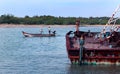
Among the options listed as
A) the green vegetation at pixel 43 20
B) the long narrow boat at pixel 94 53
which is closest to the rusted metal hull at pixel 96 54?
the long narrow boat at pixel 94 53

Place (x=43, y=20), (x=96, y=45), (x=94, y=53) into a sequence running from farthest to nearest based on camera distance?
(x=43, y=20)
(x=96, y=45)
(x=94, y=53)

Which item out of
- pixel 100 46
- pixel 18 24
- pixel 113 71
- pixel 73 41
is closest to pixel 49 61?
pixel 73 41

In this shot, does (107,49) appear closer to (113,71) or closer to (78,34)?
(113,71)

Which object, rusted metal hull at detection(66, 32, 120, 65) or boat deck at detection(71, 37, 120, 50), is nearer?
rusted metal hull at detection(66, 32, 120, 65)

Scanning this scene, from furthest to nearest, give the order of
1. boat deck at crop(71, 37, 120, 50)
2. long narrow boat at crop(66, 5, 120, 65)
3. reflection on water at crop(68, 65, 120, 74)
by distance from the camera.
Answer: boat deck at crop(71, 37, 120, 50), long narrow boat at crop(66, 5, 120, 65), reflection on water at crop(68, 65, 120, 74)

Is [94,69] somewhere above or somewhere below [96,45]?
below

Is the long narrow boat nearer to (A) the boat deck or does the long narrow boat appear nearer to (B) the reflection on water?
(A) the boat deck

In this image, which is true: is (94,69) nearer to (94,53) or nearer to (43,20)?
(94,53)

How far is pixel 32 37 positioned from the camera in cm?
7412

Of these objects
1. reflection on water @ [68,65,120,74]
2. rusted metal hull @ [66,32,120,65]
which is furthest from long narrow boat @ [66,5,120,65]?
reflection on water @ [68,65,120,74]

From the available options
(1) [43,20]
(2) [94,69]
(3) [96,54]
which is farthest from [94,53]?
(1) [43,20]

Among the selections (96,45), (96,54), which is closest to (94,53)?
(96,54)

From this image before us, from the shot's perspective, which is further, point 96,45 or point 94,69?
point 96,45

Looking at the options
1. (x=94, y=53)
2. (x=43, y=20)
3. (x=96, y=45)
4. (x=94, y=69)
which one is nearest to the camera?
(x=94, y=69)
